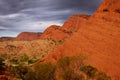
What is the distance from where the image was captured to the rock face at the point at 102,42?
150ft

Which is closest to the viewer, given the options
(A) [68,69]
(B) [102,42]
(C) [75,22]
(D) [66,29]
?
(A) [68,69]

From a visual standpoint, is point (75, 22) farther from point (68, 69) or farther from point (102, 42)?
point (68, 69)

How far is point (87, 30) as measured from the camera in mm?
55500

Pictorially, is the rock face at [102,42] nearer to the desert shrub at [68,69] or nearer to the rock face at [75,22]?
the desert shrub at [68,69]

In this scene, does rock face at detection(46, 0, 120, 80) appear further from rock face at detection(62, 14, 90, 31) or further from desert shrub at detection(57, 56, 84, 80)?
rock face at detection(62, 14, 90, 31)

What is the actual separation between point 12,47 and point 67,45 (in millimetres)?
74266

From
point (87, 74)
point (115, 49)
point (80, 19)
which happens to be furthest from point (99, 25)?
point (80, 19)

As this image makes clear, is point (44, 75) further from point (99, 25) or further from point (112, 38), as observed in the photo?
point (99, 25)

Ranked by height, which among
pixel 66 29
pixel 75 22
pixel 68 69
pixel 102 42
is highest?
pixel 75 22

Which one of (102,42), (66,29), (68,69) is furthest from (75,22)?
(68,69)

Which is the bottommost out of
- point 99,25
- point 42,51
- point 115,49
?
point 42,51

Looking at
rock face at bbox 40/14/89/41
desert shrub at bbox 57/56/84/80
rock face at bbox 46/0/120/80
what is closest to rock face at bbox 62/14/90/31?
rock face at bbox 40/14/89/41

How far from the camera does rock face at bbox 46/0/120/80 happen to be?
45847mm

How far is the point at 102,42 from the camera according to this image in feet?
165
